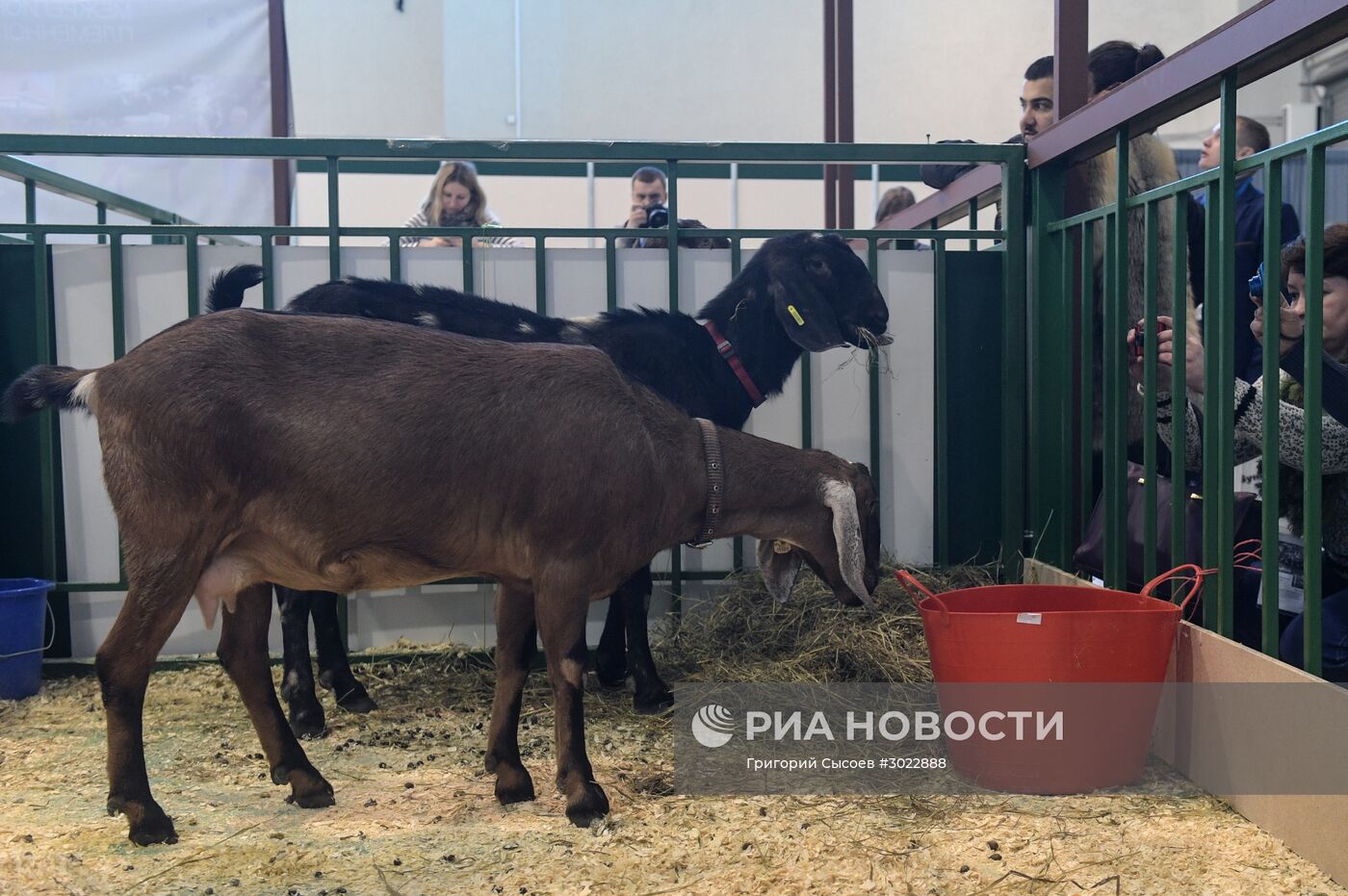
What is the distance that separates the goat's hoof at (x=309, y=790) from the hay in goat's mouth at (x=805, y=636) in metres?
1.45

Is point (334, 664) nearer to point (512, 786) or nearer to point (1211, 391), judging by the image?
point (512, 786)

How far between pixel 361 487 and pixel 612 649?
155 cm

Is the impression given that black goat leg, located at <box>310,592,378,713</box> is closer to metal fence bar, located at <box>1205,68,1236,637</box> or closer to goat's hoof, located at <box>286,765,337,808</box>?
goat's hoof, located at <box>286,765,337,808</box>

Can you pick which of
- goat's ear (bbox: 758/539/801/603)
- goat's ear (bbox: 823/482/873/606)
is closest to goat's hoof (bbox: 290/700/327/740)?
goat's ear (bbox: 758/539/801/603)

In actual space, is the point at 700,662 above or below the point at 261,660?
below

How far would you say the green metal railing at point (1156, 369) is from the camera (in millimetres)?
2621

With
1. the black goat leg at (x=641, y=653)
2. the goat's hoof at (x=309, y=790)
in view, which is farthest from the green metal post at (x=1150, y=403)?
the goat's hoof at (x=309, y=790)

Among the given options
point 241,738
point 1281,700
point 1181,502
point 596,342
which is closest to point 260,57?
point 596,342

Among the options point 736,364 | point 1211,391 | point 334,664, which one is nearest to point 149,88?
point 334,664

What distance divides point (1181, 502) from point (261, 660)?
261 cm

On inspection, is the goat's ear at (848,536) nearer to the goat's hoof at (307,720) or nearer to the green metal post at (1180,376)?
the green metal post at (1180,376)

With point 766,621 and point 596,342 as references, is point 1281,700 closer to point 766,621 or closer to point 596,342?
point 766,621

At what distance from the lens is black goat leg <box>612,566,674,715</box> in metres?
3.89

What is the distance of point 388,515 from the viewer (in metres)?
2.94
